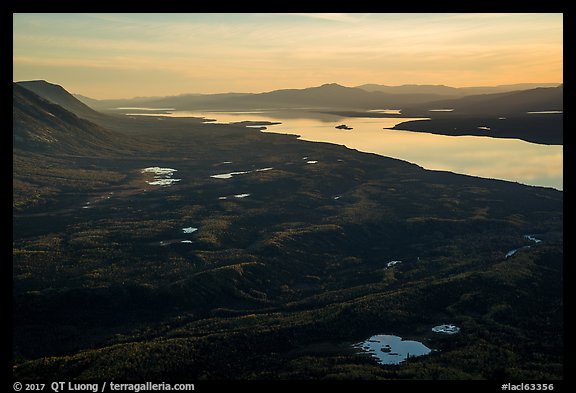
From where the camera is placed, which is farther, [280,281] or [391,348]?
[280,281]

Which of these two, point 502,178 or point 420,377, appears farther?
point 502,178

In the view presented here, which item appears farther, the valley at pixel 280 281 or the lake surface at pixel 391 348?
the lake surface at pixel 391 348

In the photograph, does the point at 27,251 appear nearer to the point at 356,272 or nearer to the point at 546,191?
the point at 356,272

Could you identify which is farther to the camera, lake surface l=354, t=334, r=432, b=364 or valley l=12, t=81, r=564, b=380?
lake surface l=354, t=334, r=432, b=364
